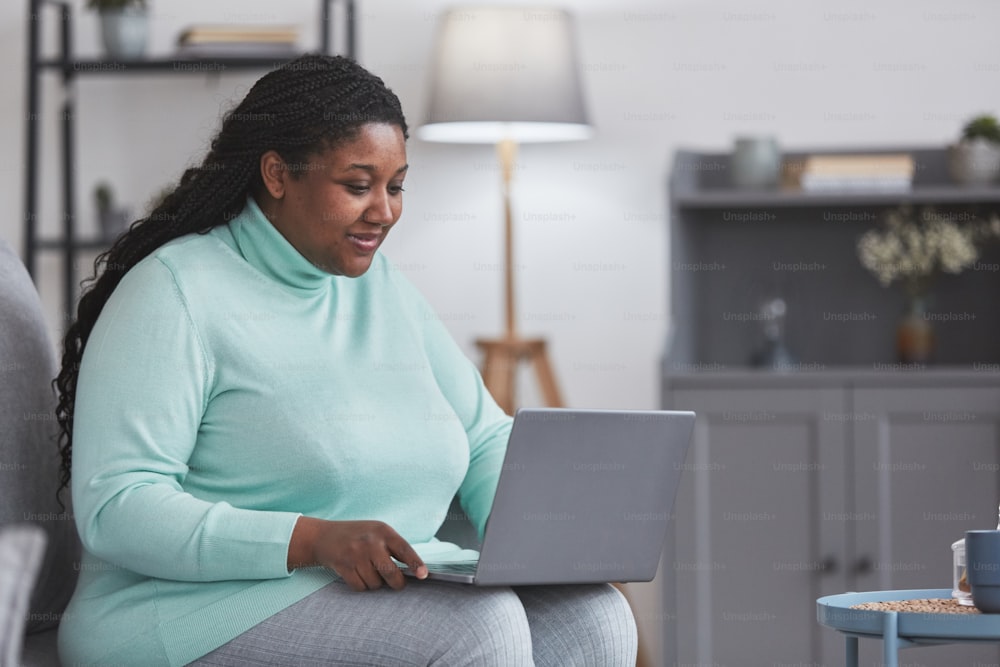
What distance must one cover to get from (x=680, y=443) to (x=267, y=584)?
47 cm

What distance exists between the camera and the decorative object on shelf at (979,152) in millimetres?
3014

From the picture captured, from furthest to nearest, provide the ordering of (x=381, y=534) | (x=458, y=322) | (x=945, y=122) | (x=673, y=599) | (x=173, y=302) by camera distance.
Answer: (x=458, y=322) < (x=945, y=122) < (x=673, y=599) < (x=173, y=302) < (x=381, y=534)

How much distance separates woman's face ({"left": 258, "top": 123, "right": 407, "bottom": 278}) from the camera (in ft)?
5.30

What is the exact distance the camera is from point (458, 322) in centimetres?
351

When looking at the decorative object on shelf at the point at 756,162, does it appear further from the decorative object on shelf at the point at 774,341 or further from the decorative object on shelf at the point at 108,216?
the decorative object on shelf at the point at 108,216

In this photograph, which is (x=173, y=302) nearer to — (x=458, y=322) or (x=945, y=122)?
(x=458, y=322)

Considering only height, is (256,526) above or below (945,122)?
below

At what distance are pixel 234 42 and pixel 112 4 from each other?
0.34 m

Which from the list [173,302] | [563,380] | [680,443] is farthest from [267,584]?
[563,380]

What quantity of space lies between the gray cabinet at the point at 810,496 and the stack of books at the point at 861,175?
44cm

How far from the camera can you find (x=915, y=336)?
10.2 ft

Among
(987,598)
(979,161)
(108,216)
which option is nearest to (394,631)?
(987,598)

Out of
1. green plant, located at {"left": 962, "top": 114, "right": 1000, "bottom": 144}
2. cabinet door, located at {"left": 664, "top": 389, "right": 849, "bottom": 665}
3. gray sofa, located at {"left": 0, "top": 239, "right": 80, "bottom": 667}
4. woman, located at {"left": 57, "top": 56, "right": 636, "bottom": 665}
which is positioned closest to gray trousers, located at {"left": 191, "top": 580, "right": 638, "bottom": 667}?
woman, located at {"left": 57, "top": 56, "right": 636, "bottom": 665}

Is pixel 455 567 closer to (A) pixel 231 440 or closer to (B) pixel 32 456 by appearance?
Result: (A) pixel 231 440
